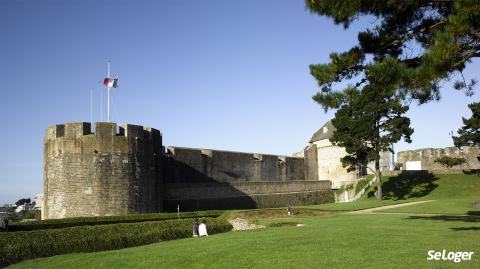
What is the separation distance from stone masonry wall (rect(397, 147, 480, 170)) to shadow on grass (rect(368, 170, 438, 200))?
4.91 meters

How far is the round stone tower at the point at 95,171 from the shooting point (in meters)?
22.3

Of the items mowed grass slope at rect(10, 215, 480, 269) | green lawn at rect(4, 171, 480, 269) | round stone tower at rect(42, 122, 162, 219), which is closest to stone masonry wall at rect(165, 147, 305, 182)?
round stone tower at rect(42, 122, 162, 219)

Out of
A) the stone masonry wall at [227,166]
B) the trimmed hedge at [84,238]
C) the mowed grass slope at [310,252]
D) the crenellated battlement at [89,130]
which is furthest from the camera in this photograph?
the stone masonry wall at [227,166]

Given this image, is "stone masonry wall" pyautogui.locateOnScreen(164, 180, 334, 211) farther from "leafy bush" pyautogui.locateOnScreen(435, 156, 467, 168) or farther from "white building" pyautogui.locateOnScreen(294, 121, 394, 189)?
"leafy bush" pyautogui.locateOnScreen(435, 156, 467, 168)

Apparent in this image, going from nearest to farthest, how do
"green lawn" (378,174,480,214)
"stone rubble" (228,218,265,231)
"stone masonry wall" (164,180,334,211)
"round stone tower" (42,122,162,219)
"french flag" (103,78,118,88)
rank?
"stone rubble" (228,218,265,231), "round stone tower" (42,122,162,219), "french flag" (103,78,118,88), "stone masonry wall" (164,180,334,211), "green lawn" (378,174,480,214)

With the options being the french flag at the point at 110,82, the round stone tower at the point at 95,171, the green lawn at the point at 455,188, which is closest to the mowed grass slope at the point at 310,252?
the round stone tower at the point at 95,171

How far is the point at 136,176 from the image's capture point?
77.4ft

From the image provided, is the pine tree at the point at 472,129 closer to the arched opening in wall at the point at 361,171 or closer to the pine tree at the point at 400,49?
the arched opening in wall at the point at 361,171

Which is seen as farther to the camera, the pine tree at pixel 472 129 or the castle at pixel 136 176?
the pine tree at pixel 472 129

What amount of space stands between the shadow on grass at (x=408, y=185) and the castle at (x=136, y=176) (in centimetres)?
775

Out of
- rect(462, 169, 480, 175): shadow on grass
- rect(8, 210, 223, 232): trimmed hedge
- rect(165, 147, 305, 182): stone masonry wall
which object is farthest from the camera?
rect(462, 169, 480, 175): shadow on grass

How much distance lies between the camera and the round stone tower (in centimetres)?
2230

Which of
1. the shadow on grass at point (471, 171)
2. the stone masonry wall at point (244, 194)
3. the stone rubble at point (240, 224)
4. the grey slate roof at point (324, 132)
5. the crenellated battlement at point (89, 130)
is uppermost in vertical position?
the grey slate roof at point (324, 132)

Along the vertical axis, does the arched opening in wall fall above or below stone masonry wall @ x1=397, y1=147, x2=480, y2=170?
below
